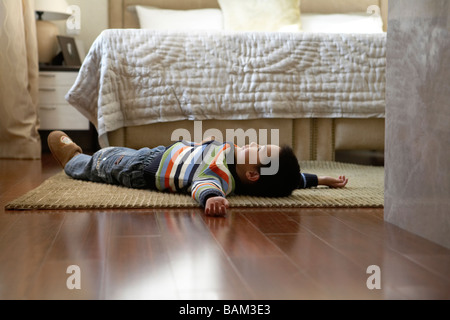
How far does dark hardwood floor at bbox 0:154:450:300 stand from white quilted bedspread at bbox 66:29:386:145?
1101 millimetres

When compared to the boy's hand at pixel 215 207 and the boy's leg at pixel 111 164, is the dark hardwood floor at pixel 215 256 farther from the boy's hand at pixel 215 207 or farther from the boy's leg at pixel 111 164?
the boy's leg at pixel 111 164

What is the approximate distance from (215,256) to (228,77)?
159cm

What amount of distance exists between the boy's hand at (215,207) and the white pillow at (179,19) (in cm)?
246

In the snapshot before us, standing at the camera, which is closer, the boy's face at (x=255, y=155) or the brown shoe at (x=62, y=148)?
the boy's face at (x=255, y=155)

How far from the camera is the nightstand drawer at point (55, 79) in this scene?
3.27m

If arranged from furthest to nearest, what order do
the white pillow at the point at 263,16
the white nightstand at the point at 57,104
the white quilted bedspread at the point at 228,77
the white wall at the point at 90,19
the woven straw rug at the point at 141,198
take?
A: 1. the white wall at the point at 90,19
2. the white pillow at the point at 263,16
3. the white nightstand at the point at 57,104
4. the white quilted bedspread at the point at 228,77
5. the woven straw rug at the point at 141,198

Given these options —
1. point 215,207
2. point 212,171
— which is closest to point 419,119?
point 215,207

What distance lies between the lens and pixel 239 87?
7.82 ft

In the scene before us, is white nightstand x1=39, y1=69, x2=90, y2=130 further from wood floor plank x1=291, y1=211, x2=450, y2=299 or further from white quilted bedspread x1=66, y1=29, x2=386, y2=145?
wood floor plank x1=291, y1=211, x2=450, y2=299

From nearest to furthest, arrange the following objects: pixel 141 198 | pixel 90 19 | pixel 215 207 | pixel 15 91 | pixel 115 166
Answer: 1. pixel 215 207
2. pixel 141 198
3. pixel 115 166
4. pixel 15 91
5. pixel 90 19

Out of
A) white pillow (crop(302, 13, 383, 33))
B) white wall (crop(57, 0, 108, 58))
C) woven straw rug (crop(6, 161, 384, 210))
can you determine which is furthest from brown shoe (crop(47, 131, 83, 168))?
white pillow (crop(302, 13, 383, 33))

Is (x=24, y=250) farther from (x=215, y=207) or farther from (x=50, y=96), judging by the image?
(x=50, y=96)

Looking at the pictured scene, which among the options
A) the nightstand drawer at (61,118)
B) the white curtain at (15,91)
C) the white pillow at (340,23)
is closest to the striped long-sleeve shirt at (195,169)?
the white curtain at (15,91)
